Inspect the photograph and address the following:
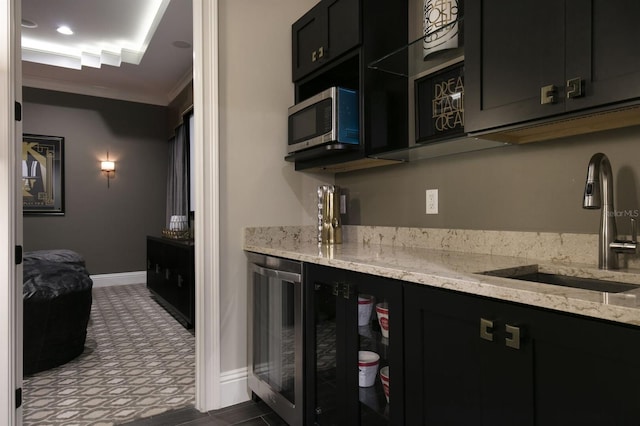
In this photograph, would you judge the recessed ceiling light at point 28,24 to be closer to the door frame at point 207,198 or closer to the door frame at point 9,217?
the door frame at point 9,217

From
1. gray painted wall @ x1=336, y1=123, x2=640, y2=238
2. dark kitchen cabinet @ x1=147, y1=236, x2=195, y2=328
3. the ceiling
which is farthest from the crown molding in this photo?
gray painted wall @ x1=336, y1=123, x2=640, y2=238

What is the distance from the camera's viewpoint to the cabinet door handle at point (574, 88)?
110 centimetres

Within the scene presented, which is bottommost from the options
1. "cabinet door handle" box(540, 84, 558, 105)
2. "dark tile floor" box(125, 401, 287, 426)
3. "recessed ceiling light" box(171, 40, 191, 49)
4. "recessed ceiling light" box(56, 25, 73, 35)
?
"dark tile floor" box(125, 401, 287, 426)

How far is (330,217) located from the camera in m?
2.27

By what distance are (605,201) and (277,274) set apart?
1333 millimetres

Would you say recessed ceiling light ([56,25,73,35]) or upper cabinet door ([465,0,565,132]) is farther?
recessed ceiling light ([56,25,73,35])

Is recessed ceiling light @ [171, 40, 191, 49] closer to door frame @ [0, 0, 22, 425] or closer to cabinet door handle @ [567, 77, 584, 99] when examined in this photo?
door frame @ [0, 0, 22, 425]

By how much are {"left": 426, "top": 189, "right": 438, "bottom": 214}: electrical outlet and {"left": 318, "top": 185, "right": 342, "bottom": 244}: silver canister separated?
0.53 meters

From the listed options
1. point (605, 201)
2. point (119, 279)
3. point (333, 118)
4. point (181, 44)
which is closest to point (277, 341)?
point (333, 118)

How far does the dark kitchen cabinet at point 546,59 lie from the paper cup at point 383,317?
691mm

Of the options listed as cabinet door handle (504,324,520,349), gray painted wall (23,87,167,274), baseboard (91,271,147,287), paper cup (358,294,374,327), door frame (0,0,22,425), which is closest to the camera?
cabinet door handle (504,324,520,349)

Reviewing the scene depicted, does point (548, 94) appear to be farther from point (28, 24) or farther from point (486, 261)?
point (28, 24)

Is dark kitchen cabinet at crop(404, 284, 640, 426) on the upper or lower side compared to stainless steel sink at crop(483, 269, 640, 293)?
lower

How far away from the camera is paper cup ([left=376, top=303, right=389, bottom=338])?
1.33 metres
